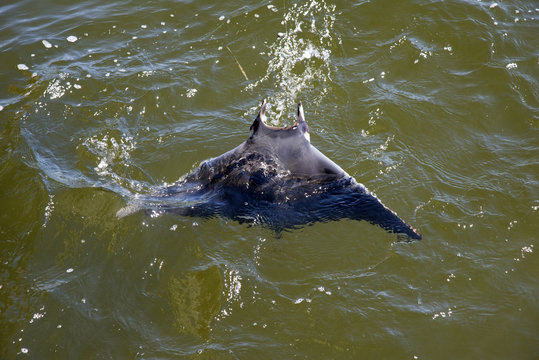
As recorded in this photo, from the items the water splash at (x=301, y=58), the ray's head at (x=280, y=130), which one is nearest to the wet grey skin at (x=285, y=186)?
the ray's head at (x=280, y=130)

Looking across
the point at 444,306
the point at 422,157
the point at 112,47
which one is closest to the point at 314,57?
the point at 422,157

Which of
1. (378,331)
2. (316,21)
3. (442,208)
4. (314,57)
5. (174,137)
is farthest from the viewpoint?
(316,21)

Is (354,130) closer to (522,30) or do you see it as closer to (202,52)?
A: (202,52)

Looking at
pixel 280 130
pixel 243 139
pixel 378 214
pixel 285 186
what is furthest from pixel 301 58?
pixel 378 214

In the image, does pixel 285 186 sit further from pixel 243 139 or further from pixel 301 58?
pixel 301 58

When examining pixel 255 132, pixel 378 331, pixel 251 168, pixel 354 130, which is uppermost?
pixel 255 132

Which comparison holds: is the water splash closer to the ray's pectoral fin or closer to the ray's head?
the ray's head

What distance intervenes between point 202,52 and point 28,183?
358cm

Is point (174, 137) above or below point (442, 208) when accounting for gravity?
above

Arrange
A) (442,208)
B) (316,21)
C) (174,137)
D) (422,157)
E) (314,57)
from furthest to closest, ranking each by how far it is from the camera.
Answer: (316,21) → (314,57) → (174,137) → (422,157) → (442,208)

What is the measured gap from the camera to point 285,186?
4828mm

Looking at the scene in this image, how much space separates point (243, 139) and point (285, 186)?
2018 millimetres

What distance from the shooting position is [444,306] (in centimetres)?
488

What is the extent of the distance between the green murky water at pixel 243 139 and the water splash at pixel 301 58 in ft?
0.11
